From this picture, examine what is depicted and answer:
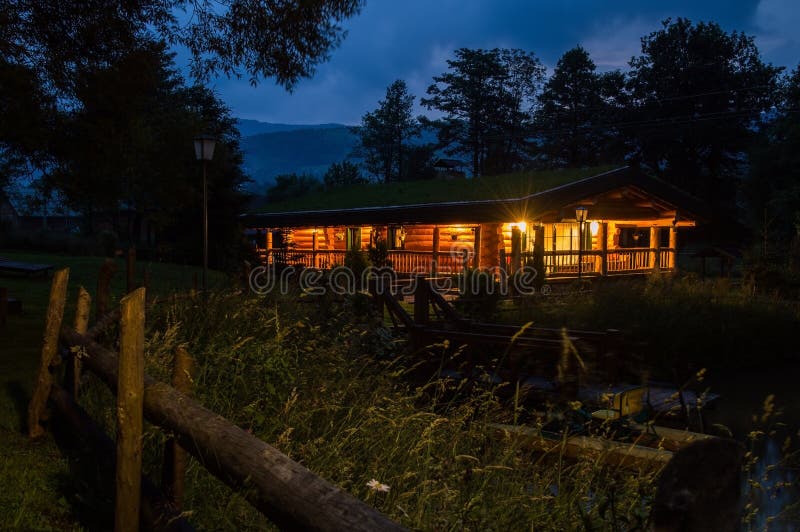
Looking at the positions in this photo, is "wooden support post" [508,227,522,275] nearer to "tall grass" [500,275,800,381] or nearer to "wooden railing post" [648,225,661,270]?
"tall grass" [500,275,800,381]

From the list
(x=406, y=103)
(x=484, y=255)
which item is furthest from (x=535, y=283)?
(x=406, y=103)

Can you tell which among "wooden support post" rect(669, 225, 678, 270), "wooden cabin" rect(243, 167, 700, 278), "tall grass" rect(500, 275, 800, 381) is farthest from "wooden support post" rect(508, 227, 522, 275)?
"wooden support post" rect(669, 225, 678, 270)

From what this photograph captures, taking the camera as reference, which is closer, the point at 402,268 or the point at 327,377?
Answer: the point at 327,377

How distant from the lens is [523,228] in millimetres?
22078

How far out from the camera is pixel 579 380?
8578 mm

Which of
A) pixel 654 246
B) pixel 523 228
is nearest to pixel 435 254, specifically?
pixel 523 228

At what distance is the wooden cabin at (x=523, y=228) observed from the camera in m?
22.1

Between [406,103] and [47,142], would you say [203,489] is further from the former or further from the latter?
[406,103]

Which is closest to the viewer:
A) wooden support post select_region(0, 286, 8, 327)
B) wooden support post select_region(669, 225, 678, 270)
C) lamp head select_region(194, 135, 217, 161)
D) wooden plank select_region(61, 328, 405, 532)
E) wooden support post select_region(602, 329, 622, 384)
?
wooden plank select_region(61, 328, 405, 532)

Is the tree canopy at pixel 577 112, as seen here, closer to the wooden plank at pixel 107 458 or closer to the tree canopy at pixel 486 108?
the tree canopy at pixel 486 108

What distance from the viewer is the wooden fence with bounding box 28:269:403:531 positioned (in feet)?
7.70

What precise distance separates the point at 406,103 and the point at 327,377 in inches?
2232

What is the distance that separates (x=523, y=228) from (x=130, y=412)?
19272 mm

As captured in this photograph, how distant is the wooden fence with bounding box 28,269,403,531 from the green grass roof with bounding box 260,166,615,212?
742 inches
